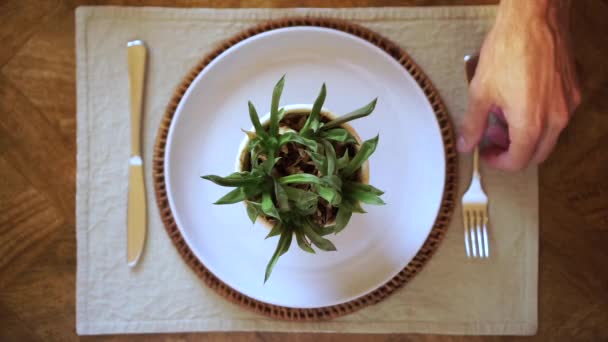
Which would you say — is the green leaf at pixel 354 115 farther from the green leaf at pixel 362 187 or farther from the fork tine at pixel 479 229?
the fork tine at pixel 479 229

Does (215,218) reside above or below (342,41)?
below

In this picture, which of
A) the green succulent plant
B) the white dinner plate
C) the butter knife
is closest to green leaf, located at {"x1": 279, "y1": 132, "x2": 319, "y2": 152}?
the green succulent plant

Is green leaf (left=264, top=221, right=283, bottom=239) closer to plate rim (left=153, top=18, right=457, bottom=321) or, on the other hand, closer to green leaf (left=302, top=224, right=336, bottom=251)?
green leaf (left=302, top=224, right=336, bottom=251)

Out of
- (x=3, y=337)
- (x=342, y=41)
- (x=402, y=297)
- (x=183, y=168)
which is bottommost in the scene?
(x=3, y=337)

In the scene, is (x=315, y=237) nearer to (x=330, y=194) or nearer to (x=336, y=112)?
(x=330, y=194)

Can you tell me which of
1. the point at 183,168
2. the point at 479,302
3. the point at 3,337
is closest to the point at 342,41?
the point at 183,168

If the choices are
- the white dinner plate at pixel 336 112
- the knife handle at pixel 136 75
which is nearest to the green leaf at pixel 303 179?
the white dinner plate at pixel 336 112

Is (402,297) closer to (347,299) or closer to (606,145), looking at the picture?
(347,299)
